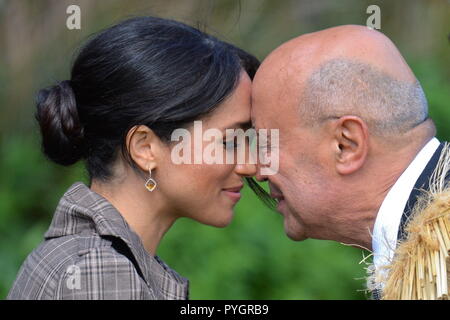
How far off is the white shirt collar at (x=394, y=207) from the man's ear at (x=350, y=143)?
165mm

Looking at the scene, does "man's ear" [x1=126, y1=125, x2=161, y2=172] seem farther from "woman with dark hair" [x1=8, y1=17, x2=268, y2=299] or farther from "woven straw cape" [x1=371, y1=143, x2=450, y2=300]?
"woven straw cape" [x1=371, y1=143, x2=450, y2=300]

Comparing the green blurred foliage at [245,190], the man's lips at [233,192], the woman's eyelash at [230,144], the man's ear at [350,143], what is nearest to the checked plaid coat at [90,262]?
the man's lips at [233,192]

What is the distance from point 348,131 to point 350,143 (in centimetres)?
5

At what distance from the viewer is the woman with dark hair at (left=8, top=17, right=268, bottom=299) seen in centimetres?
293

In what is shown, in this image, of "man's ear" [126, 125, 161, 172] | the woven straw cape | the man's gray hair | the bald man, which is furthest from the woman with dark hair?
the woven straw cape

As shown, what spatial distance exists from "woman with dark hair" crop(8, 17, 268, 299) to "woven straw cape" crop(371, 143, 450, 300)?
79cm

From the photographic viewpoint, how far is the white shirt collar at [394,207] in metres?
2.88

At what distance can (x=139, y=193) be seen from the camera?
3.08 metres

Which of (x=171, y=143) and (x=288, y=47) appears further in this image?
(x=288, y=47)

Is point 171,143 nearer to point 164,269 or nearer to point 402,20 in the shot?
point 164,269

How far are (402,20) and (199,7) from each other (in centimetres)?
204

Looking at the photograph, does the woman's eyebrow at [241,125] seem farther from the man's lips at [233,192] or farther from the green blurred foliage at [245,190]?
the green blurred foliage at [245,190]
